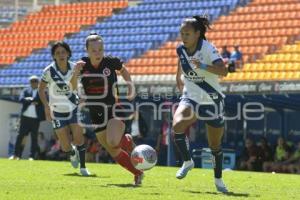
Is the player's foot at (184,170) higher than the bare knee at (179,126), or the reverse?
the bare knee at (179,126)

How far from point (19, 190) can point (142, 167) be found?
1890 millimetres

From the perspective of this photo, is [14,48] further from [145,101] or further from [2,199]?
[2,199]

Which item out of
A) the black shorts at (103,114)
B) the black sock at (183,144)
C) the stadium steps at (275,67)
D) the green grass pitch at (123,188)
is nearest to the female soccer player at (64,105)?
the green grass pitch at (123,188)

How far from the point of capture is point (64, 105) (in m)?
15.6

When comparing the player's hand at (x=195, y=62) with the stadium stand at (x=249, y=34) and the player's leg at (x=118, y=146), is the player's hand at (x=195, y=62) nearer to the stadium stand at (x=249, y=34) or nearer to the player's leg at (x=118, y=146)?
the player's leg at (x=118, y=146)

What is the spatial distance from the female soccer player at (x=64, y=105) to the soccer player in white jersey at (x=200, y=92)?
14.1ft

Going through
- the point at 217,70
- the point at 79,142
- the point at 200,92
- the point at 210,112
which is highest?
the point at 217,70

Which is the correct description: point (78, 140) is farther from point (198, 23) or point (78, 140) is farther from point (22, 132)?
point (22, 132)

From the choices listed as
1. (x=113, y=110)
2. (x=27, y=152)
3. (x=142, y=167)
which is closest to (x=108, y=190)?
(x=142, y=167)

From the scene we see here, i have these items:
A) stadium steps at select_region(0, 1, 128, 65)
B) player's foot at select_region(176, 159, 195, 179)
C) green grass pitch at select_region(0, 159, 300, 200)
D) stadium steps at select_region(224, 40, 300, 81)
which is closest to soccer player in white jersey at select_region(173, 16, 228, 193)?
player's foot at select_region(176, 159, 195, 179)

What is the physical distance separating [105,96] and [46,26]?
24095 mm

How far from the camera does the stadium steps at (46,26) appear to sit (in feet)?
113

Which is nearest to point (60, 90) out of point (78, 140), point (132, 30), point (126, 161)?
point (78, 140)

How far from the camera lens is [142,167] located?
1170 cm
